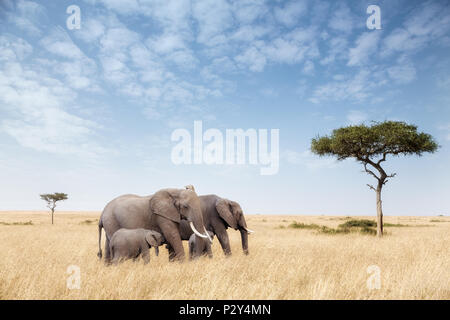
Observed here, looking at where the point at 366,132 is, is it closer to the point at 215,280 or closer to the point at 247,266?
the point at 247,266

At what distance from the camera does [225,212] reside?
34.8ft

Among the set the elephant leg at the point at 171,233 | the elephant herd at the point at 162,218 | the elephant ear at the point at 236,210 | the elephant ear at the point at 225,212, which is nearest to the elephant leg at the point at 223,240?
the elephant herd at the point at 162,218

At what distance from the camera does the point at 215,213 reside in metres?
10.8

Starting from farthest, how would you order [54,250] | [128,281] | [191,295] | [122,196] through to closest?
1. [54,250]
2. [122,196]
3. [128,281]
4. [191,295]

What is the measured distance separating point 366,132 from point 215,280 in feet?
68.3

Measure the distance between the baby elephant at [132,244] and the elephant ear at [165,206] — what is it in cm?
98

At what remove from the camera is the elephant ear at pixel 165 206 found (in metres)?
9.18
